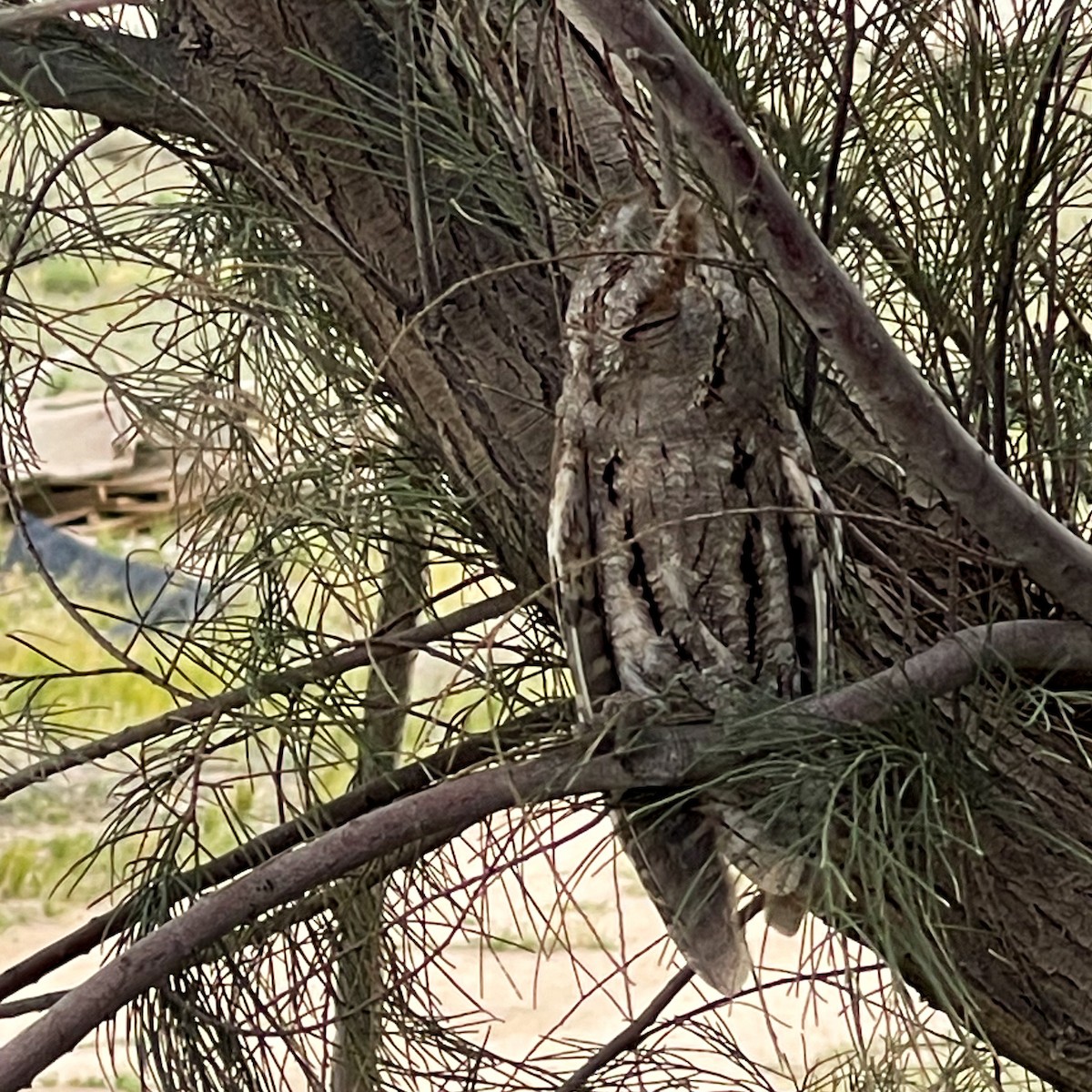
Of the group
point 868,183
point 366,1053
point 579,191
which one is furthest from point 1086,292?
point 366,1053

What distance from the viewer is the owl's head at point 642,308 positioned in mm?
575

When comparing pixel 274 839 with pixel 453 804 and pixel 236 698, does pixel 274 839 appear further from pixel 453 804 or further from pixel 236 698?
pixel 453 804

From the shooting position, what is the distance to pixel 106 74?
709 mm

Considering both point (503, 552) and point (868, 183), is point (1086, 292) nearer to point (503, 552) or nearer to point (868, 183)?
point (868, 183)

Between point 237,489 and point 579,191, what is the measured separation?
29 cm

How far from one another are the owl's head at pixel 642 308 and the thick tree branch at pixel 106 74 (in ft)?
0.76

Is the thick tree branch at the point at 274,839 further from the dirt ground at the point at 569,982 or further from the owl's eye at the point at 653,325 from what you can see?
the dirt ground at the point at 569,982

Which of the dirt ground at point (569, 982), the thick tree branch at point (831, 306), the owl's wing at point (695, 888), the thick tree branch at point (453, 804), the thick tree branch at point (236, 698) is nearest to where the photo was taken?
the thick tree branch at point (831, 306)

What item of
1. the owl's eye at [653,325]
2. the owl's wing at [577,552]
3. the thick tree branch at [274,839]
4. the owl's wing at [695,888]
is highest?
the owl's eye at [653,325]

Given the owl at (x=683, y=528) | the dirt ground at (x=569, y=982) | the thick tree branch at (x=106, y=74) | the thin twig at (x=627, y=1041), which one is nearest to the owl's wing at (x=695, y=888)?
the owl at (x=683, y=528)

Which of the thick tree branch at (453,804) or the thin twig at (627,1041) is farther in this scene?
the thin twig at (627,1041)

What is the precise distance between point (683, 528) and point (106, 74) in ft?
1.17

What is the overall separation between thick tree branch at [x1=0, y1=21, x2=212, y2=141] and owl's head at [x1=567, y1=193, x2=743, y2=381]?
0.76ft

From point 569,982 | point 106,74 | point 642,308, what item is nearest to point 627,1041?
point 642,308
